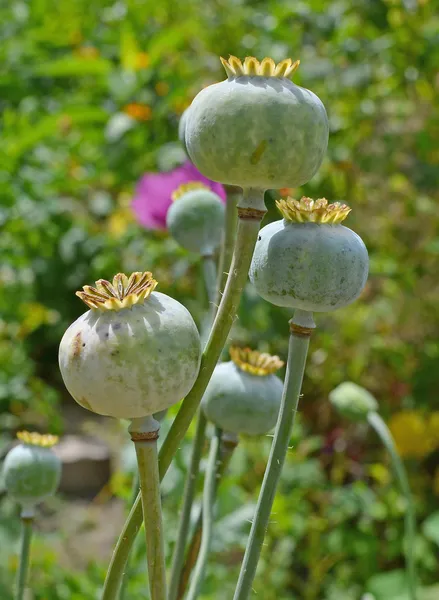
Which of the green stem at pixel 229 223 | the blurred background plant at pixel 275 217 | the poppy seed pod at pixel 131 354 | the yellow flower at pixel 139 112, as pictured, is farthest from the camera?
the yellow flower at pixel 139 112

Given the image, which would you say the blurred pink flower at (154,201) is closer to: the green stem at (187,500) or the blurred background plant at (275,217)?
the blurred background plant at (275,217)

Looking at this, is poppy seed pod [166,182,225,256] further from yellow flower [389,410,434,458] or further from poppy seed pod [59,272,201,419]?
yellow flower [389,410,434,458]

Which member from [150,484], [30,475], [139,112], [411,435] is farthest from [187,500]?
[139,112]

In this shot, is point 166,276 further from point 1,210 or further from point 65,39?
point 65,39

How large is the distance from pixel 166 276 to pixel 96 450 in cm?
65

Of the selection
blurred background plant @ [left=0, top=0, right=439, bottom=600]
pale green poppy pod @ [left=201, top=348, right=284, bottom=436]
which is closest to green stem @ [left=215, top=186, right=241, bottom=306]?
pale green poppy pod @ [left=201, top=348, right=284, bottom=436]

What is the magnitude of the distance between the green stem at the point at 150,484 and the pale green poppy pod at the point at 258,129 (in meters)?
0.14

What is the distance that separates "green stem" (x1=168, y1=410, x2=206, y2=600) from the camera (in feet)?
2.03

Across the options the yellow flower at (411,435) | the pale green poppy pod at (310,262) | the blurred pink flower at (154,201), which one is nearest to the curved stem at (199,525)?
the pale green poppy pod at (310,262)

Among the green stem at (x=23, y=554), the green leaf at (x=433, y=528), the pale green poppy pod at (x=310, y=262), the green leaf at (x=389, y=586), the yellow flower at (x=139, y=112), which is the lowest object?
the green leaf at (x=389, y=586)

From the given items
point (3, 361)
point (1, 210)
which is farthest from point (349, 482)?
point (1, 210)

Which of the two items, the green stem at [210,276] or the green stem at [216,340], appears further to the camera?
the green stem at [210,276]

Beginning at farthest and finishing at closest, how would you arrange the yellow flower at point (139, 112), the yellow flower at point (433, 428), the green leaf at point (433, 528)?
1. the yellow flower at point (139, 112)
2. the yellow flower at point (433, 428)
3. the green leaf at point (433, 528)

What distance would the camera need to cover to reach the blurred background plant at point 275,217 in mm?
1822
